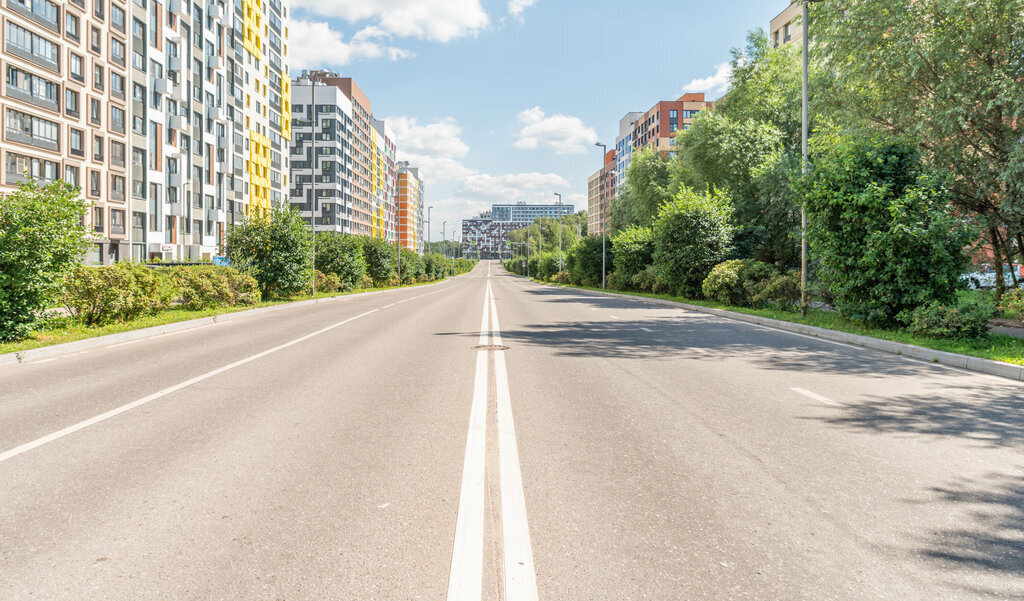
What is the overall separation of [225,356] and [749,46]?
3622 cm

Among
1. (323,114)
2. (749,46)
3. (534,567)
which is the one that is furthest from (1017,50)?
(323,114)

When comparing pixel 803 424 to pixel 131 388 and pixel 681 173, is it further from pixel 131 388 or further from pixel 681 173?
pixel 681 173

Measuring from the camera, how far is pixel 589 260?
5197cm

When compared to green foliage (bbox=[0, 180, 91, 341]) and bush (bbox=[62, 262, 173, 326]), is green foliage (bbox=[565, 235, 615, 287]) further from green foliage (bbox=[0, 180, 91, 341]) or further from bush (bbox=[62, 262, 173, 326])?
green foliage (bbox=[0, 180, 91, 341])

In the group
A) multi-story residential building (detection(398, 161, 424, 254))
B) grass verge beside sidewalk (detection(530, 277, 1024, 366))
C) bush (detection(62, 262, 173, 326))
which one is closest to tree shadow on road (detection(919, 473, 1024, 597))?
grass verge beside sidewalk (detection(530, 277, 1024, 366))

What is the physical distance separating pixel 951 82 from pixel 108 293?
21.3 meters

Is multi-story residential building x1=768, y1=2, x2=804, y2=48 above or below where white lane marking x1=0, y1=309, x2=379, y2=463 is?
above

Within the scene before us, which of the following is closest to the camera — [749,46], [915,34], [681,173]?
[915,34]

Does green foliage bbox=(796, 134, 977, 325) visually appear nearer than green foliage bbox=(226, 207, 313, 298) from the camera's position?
Yes

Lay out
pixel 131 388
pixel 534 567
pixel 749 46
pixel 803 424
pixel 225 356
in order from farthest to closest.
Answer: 1. pixel 749 46
2. pixel 225 356
3. pixel 131 388
4. pixel 803 424
5. pixel 534 567

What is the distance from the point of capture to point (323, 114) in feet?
334

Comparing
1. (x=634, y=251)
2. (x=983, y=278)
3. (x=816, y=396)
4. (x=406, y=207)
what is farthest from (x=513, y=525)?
(x=406, y=207)

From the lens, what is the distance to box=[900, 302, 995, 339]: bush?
38.1ft

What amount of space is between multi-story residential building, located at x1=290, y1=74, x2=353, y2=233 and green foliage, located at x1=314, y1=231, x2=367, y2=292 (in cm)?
6345
